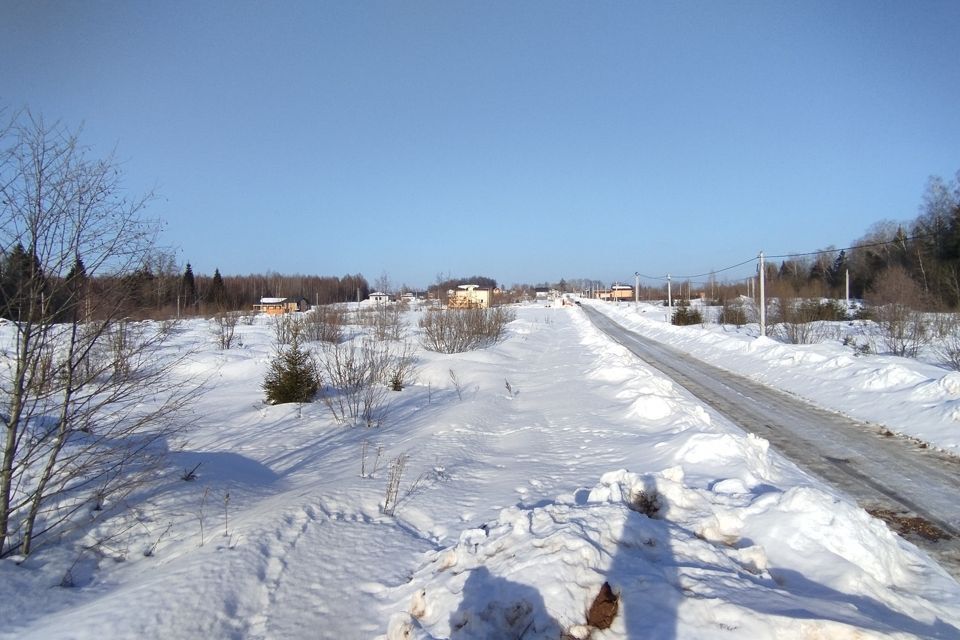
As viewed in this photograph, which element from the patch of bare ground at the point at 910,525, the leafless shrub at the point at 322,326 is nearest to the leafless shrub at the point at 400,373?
the leafless shrub at the point at 322,326

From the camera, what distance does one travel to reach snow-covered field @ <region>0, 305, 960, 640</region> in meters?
3.42

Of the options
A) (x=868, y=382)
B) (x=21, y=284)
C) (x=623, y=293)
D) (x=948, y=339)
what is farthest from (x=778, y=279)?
(x=623, y=293)

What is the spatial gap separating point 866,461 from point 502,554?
236 inches

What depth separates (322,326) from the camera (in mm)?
25938

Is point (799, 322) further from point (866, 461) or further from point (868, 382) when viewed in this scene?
point (866, 461)

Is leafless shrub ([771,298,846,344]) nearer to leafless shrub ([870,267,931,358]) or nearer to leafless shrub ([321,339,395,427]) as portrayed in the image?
leafless shrub ([870,267,931,358])

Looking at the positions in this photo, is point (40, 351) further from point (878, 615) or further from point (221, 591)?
point (878, 615)

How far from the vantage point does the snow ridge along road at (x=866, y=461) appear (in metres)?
5.16

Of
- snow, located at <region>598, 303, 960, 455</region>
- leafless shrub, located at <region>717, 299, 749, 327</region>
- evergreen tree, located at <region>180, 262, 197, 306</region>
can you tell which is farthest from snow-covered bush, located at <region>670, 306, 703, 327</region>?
evergreen tree, located at <region>180, 262, 197, 306</region>

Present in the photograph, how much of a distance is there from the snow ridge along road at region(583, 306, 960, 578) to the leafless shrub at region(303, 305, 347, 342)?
58.3ft

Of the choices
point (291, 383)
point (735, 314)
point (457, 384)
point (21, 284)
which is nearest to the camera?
point (21, 284)

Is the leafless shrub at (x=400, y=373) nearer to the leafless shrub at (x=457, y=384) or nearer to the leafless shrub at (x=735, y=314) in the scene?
the leafless shrub at (x=457, y=384)

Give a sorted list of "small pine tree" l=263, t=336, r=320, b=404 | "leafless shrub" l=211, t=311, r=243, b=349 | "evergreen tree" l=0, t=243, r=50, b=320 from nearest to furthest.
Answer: "evergreen tree" l=0, t=243, r=50, b=320, "small pine tree" l=263, t=336, r=320, b=404, "leafless shrub" l=211, t=311, r=243, b=349

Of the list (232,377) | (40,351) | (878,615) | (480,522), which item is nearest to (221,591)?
(480,522)
